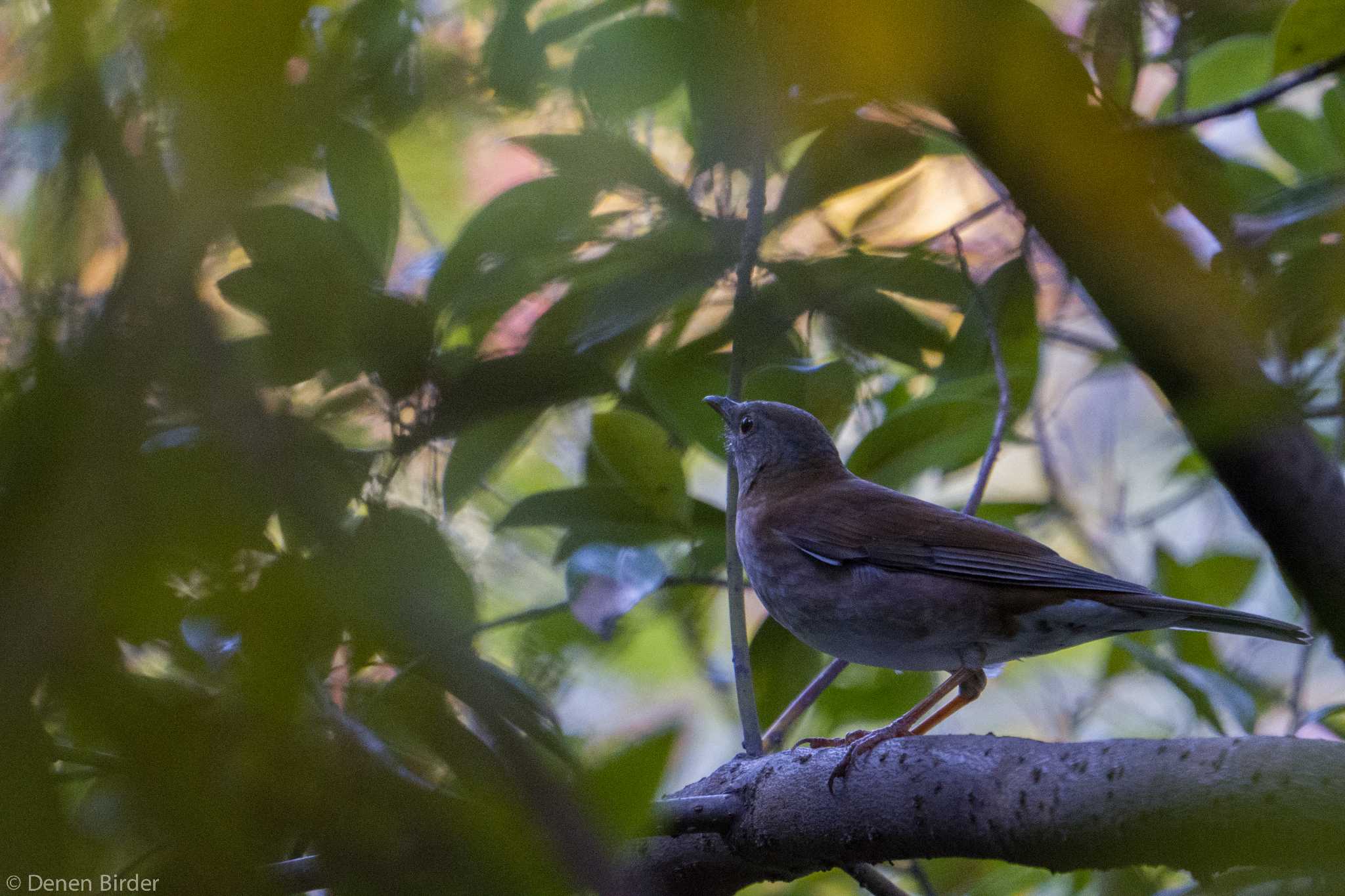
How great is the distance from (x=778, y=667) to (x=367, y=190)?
5.78 feet

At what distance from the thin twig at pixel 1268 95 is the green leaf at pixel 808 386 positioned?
0.90 m

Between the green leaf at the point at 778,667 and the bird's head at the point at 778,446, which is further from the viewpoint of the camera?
the bird's head at the point at 778,446

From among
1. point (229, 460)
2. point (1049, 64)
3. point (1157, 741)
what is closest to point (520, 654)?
point (229, 460)

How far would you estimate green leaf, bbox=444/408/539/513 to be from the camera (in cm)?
231

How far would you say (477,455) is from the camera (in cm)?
236

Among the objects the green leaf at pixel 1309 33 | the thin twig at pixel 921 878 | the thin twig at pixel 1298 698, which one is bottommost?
the thin twig at pixel 921 878

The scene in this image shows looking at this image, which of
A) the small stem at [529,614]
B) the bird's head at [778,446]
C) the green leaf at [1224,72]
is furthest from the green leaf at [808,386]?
the green leaf at [1224,72]

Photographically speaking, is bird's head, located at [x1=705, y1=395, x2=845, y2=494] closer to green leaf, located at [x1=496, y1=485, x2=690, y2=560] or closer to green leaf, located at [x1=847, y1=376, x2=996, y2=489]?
green leaf, located at [x1=847, y1=376, x2=996, y2=489]

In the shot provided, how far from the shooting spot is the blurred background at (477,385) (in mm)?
1011

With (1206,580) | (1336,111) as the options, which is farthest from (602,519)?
(1336,111)

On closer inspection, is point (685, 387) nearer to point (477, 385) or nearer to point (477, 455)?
point (477, 455)

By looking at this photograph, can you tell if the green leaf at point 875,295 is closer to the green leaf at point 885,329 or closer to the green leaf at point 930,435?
the green leaf at point 885,329

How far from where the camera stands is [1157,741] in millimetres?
1611

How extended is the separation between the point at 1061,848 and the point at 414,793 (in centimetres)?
112
